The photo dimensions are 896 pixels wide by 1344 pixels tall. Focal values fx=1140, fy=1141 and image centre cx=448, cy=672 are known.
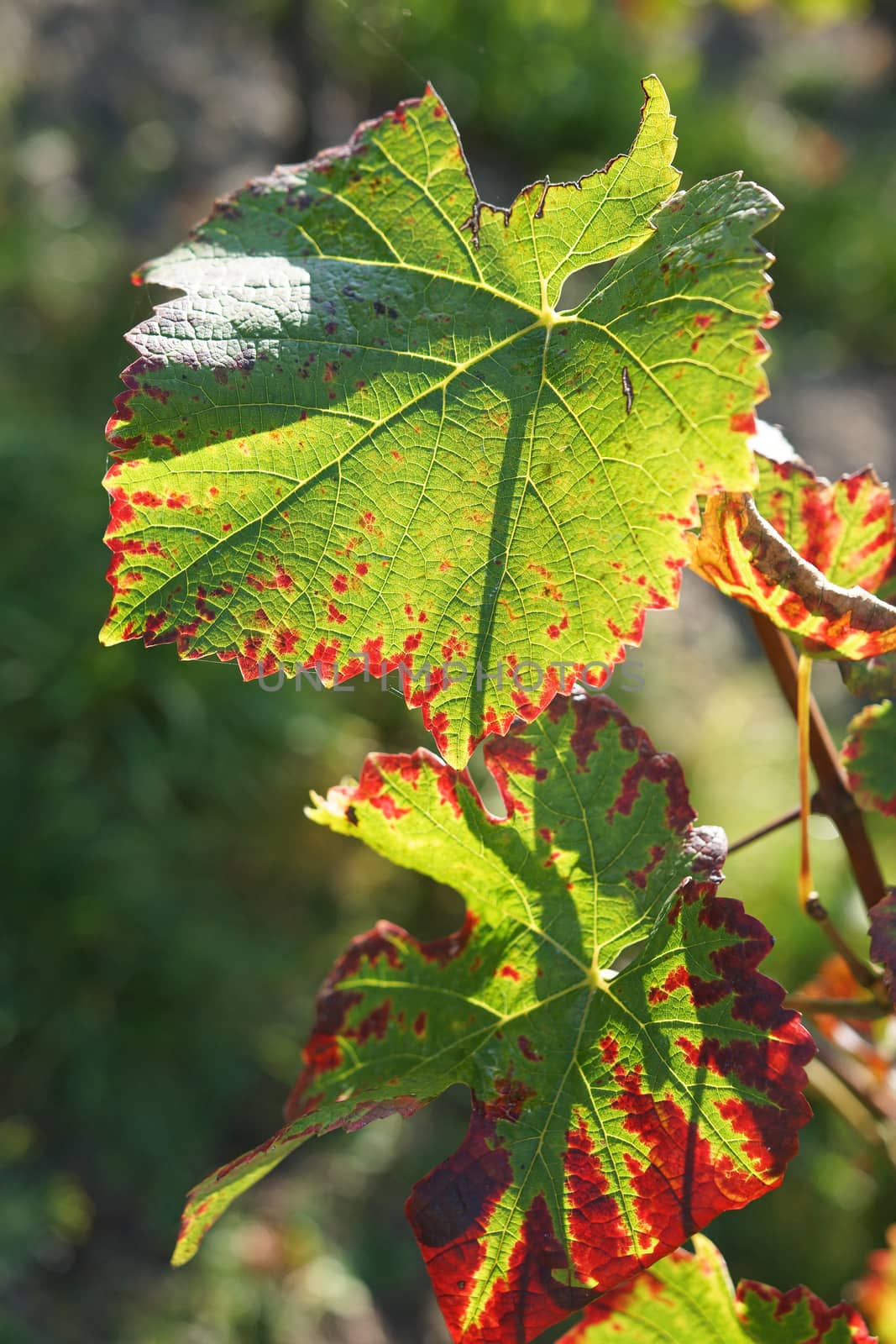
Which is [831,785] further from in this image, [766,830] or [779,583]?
[779,583]

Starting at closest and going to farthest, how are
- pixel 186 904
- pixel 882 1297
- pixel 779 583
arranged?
pixel 779 583 → pixel 882 1297 → pixel 186 904

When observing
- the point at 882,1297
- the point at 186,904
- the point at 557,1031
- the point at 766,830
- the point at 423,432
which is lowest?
the point at 186,904

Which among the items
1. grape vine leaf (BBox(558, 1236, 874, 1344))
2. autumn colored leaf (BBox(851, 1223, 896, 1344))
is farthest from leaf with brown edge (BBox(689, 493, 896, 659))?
autumn colored leaf (BBox(851, 1223, 896, 1344))

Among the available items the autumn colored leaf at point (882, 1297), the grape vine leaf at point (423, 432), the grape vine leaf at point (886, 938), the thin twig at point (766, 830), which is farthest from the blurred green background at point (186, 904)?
the grape vine leaf at point (423, 432)

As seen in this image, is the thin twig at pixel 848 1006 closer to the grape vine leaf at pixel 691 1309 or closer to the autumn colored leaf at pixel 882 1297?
the grape vine leaf at pixel 691 1309

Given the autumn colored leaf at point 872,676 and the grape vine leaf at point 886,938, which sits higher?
the autumn colored leaf at point 872,676

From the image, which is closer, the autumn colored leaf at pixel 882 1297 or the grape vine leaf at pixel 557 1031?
the grape vine leaf at pixel 557 1031

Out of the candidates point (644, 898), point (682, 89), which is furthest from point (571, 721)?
point (682, 89)

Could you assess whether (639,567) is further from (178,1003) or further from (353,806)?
(178,1003)

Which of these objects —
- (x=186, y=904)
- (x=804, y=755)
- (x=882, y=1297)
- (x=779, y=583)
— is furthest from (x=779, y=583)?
(x=186, y=904)
